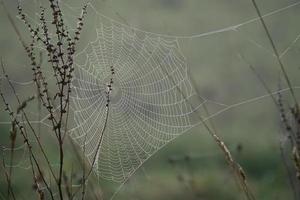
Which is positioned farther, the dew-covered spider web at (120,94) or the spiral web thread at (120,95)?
the spiral web thread at (120,95)

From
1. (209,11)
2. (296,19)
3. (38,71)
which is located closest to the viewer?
(38,71)

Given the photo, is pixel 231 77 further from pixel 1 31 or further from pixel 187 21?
pixel 1 31

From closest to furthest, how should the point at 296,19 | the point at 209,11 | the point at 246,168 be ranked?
the point at 296,19
the point at 209,11
the point at 246,168

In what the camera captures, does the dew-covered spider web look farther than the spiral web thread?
No

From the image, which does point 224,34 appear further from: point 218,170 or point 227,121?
point 218,170

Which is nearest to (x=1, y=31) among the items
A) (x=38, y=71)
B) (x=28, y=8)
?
(x=28, y=8)

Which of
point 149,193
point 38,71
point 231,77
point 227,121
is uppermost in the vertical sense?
point 38,71

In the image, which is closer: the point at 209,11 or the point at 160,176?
the point at 209,11

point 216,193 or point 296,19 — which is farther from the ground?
point 296,19

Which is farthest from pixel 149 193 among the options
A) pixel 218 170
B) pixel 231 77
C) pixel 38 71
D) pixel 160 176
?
pixel 38 71
